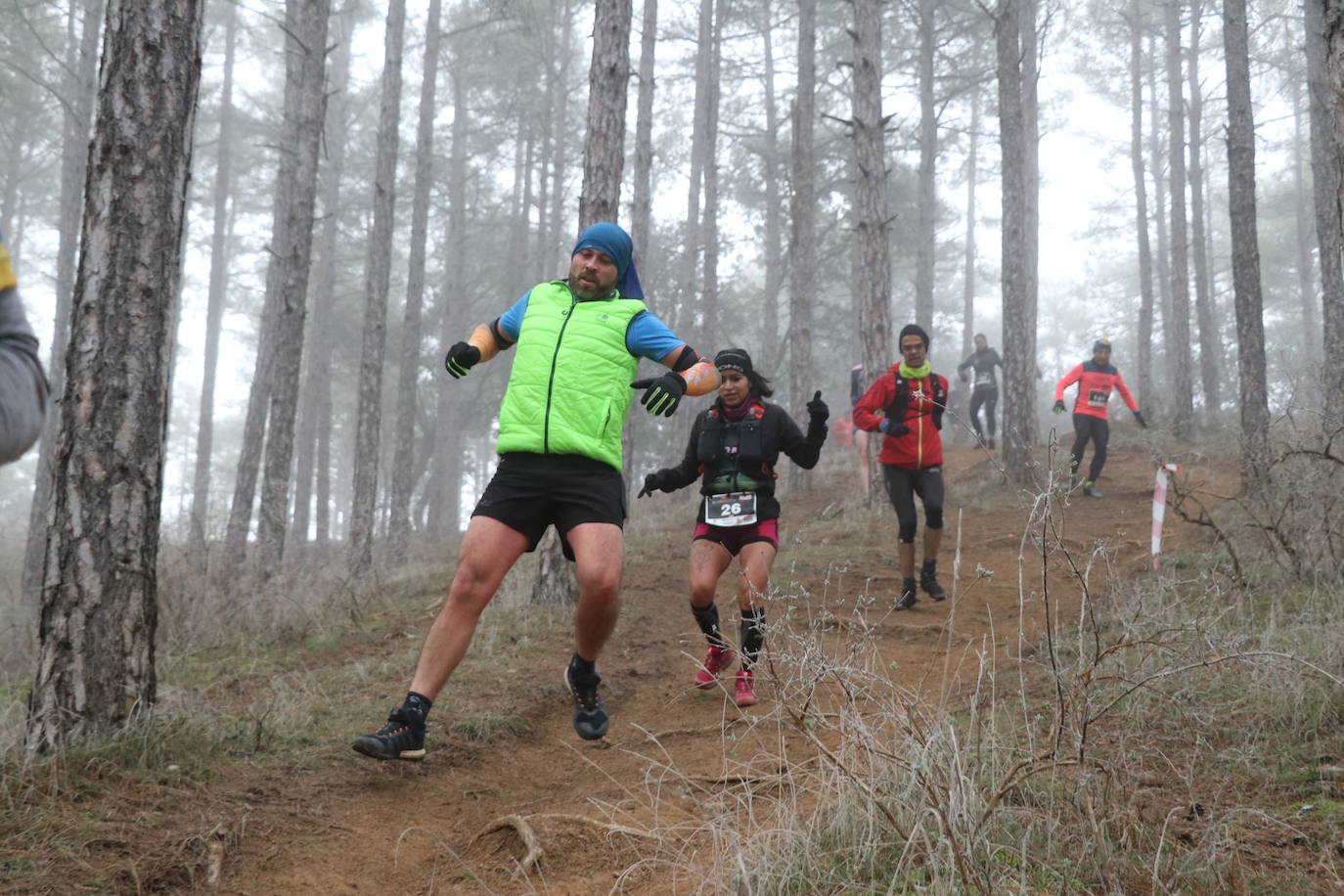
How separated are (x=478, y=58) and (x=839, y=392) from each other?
15.4 metres

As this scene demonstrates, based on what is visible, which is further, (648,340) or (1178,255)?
(1178,255)

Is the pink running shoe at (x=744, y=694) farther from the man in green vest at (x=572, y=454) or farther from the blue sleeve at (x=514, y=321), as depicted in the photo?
the blue sleeve at (x=514, y=321)

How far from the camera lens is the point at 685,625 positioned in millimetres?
8070

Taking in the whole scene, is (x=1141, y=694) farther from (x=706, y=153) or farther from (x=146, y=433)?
(x=706, y=153)

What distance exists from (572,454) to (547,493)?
0.20 metres

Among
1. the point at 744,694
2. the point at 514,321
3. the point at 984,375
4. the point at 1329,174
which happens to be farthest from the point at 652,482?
the point at 984,375

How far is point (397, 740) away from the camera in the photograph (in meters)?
3.52

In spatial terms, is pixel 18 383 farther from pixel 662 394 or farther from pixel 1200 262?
pixel 1200 262

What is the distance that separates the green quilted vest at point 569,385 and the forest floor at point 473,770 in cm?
97

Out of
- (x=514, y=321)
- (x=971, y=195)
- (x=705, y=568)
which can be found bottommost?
(x=705, y=568)

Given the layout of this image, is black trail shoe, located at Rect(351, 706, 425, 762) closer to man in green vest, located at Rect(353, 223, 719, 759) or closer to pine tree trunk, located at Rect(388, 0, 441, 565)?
man in green vest, located at Rect(353, 223, 719, 759)

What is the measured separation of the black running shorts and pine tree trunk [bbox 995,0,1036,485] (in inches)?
437

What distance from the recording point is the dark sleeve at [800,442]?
5.35 m

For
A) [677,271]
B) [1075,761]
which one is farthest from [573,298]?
[677,271]
